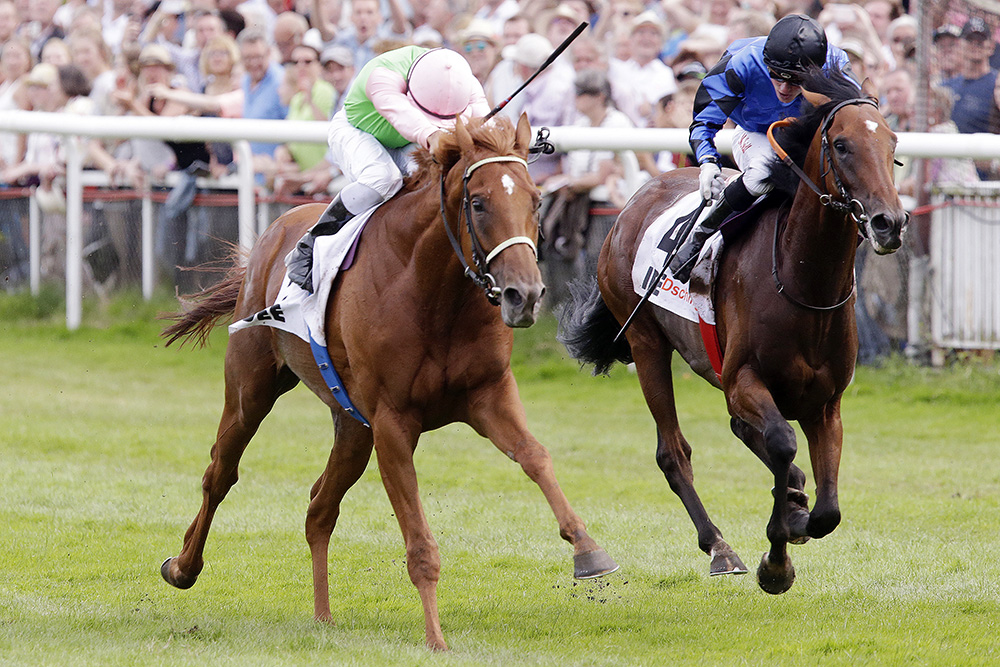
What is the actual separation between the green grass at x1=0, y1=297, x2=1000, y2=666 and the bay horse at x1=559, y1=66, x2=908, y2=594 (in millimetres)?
436

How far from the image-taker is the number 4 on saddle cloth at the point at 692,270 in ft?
18.7

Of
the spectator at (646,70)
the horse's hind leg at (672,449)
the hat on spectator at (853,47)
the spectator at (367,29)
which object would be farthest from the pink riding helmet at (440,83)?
the spectator at (367,29)

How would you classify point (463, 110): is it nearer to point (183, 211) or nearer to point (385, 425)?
point (385, 425)

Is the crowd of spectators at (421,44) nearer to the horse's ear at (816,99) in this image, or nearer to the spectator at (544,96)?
the spectator at (544,96)

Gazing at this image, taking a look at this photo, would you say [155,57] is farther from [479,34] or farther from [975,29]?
[975,29]

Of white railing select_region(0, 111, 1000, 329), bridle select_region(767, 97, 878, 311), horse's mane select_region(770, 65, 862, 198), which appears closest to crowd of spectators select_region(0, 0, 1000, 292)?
white railing select_region(0, 111, 1000, 329)

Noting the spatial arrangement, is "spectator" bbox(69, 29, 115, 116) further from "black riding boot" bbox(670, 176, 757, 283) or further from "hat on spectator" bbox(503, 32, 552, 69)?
"black riding boot" bbox(670, 176, 757, 283)

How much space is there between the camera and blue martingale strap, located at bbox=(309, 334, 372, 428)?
17.3 ft

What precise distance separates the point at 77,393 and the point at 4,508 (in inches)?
144

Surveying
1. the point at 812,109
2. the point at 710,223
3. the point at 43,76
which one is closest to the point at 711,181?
the point at 710,223

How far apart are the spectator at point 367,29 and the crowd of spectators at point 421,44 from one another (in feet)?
0.07

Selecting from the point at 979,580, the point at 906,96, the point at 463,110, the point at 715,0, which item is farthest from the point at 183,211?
the point at 979,580

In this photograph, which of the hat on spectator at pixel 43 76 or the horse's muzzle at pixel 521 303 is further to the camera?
the hat on spectator at pixel 43 76

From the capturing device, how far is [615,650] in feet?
16.0
